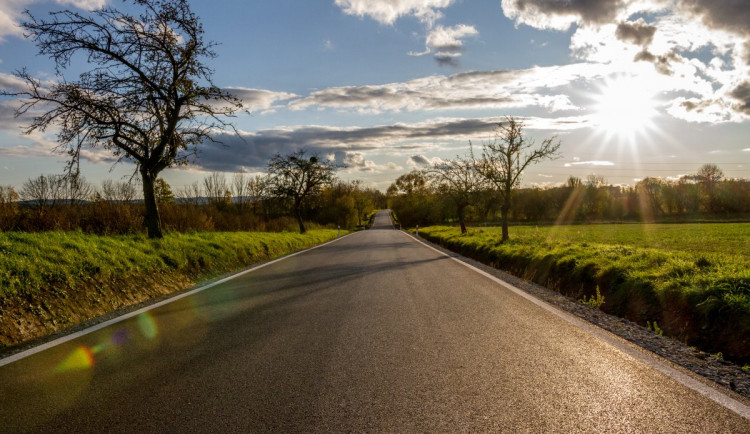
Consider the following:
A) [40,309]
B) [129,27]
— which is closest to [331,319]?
[40,309]

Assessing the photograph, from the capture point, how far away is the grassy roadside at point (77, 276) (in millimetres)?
5387

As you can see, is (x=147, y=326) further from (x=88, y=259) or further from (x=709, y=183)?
(x=709, y=183)

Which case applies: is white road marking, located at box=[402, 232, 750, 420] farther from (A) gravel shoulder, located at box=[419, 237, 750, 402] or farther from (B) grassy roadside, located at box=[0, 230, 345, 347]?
(B) grassy roadside, located at box=[0, 230, 345, 347]

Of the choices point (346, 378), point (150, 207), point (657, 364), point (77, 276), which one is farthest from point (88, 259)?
point (657, 364)

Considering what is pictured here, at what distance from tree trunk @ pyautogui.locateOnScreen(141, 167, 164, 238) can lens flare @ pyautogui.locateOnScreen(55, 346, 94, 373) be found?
8249 mm

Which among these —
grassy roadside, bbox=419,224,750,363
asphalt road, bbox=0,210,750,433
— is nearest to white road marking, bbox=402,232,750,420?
asphalt road, bbox=0,210,750,433

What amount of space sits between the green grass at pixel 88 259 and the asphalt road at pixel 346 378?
1.55 meters

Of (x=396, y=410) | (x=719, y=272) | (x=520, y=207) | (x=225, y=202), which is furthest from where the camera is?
(x=520, y=207)

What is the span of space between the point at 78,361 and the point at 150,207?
29.5ft

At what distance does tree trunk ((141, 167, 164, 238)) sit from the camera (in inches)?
476

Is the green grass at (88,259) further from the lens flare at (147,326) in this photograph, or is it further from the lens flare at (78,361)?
the lens flare at (78,361)

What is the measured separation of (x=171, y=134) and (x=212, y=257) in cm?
354

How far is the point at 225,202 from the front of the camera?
61.1 m

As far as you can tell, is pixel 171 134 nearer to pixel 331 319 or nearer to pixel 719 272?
pixel 331 319
